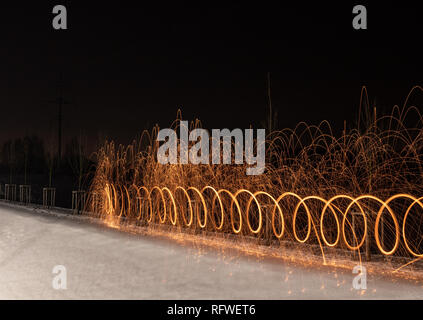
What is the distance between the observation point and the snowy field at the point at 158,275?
20.8 feet

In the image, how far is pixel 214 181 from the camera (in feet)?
46.3

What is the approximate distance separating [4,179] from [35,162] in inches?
646

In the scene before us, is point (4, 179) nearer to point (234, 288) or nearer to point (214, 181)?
point (214, 181)

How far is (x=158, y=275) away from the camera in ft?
24.6

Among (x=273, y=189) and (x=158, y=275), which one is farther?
(x=273, y=189)

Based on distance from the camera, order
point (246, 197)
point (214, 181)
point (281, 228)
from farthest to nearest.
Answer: point (246, 197) < point (214, 181) < point (281, 228)

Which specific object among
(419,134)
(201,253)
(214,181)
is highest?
(419,134)

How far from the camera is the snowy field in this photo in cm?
635

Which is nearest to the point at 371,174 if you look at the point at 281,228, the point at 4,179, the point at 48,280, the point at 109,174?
the point at 281,228

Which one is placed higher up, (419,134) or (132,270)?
(419,134)
